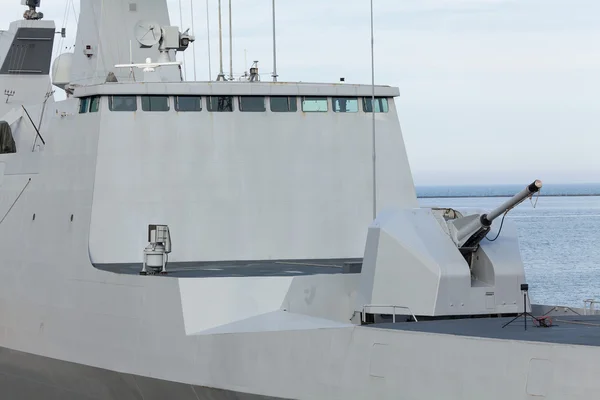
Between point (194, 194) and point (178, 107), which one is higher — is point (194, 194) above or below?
below

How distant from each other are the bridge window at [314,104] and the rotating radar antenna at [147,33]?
295 cm

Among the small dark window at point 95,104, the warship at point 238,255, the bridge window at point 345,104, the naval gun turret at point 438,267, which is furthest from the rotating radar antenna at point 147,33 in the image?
the naval gun turret at point 438,267

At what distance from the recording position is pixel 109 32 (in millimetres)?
18250

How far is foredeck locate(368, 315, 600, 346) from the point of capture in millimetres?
10828

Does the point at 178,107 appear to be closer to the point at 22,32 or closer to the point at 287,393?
the point at 287,393

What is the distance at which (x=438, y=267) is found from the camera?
1236cm

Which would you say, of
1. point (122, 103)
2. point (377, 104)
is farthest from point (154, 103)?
point (377, 104)

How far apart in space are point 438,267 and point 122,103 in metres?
5.89

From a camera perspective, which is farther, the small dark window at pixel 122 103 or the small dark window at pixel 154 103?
the small dark window at pixel 154 103

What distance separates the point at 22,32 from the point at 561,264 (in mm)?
36162

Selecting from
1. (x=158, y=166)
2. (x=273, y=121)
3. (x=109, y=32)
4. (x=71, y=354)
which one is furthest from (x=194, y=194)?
(x=109, y=32)

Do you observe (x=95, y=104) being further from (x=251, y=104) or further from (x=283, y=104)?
(x=283, y=104)

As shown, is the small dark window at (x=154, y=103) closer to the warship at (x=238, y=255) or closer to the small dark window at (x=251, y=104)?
the warship at (x=238, y=255)

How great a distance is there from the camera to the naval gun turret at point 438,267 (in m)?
12.5
